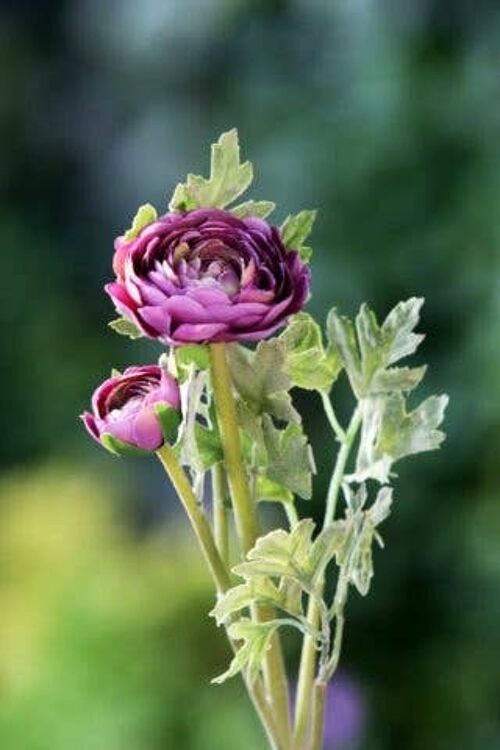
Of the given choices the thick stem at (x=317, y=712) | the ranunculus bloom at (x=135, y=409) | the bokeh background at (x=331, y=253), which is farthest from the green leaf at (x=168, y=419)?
the bokeh background at (x=331, y=253)

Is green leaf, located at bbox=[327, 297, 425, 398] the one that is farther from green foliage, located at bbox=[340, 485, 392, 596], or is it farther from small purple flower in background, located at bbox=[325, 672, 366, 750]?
small purple flower in background, located at bbox=[325, 672, 366, 750]

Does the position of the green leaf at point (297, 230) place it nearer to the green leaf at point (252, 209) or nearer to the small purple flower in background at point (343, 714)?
the green leaf at point (252, 209)

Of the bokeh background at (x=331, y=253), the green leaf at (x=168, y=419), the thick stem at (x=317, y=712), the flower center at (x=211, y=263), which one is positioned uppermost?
the bokeh background at (x=331, y=253)

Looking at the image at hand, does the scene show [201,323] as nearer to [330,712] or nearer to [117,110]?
[330,712]

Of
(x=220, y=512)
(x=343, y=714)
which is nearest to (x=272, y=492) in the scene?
(x=220, y=512)

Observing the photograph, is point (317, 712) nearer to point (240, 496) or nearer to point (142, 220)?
point (240, 496)

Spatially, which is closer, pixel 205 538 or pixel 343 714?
pixel 205 538
